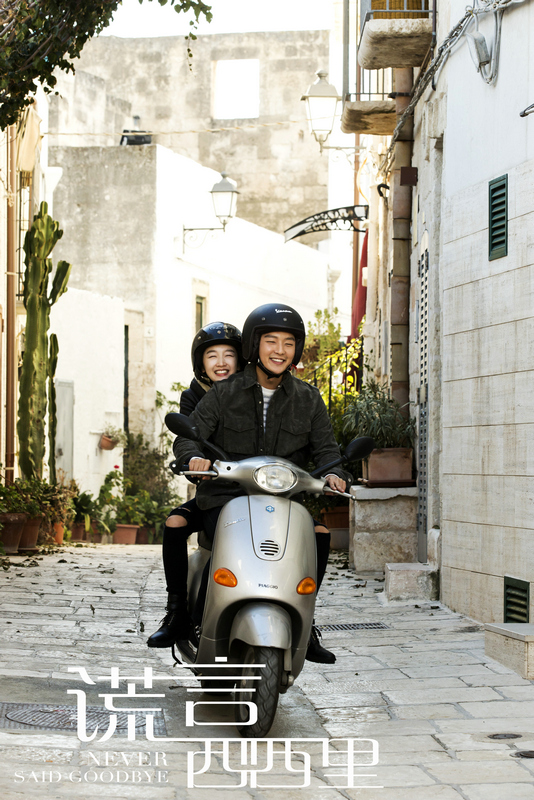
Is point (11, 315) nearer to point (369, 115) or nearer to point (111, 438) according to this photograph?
point (111, 438)

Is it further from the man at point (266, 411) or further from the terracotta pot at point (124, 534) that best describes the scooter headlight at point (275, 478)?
the terracotta pot at point (124, 534)

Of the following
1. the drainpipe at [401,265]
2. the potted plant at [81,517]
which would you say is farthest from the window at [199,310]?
the drainpipe at [401,265]

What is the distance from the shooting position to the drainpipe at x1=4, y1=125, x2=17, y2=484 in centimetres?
1385

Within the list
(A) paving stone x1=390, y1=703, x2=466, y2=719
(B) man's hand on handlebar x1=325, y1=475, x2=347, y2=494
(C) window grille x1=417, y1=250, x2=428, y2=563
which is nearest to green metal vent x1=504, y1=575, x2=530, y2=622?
(A) paving stone x1=390, y1=703, x2=466, y2=719

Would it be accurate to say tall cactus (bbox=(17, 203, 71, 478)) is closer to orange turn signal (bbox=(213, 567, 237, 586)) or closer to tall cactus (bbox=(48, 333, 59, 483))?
tall cactus (bbox=(48, 333, 59, 483))

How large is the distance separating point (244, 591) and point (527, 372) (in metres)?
2.87

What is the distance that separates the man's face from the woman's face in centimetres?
47

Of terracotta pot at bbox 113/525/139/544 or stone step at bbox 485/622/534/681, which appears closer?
stone step at bbox 485/622/534/681

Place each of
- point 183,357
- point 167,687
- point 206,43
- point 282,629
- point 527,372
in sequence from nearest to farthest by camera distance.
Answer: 1. point 282,629
2. point 167,687
3. point 527,372
4. point 183,357
5. point 206,43

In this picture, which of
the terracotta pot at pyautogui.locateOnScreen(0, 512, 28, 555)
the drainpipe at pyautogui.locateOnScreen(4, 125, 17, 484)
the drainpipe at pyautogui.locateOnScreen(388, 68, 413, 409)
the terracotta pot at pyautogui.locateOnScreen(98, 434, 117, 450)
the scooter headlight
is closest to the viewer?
the scooter headlight

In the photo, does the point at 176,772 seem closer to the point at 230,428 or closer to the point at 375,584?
the point at 230,428

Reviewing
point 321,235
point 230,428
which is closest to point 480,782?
point 230,428

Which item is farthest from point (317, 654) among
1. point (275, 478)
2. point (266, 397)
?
point (266, 397)

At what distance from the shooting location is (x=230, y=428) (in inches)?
172
